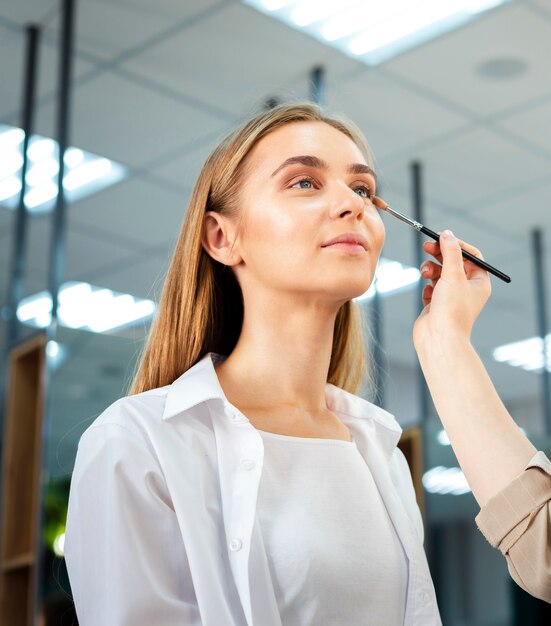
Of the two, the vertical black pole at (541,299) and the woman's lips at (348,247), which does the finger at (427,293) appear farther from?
the vertical black pole at (541,299)

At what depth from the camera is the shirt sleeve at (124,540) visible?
1.26 meters

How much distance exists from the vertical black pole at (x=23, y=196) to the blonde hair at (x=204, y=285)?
2.28m

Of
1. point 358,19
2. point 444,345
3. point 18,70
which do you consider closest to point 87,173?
point 18,70

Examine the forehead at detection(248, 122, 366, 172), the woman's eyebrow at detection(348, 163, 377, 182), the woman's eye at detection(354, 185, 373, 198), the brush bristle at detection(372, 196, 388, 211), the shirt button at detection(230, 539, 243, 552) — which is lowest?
the shirt button at detection(230, 539, 243, 552)

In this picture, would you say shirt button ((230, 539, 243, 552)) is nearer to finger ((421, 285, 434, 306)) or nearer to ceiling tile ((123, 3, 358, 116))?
finger ((421, 285, 434, 306))

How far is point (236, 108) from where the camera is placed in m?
4.58

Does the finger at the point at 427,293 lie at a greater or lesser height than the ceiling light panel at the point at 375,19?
lesser

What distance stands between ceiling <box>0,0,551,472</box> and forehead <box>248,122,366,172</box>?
1463mm

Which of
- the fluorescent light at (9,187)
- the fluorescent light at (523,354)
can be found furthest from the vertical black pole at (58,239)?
the fluorescent light at (523,354)

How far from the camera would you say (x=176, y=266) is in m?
1.72

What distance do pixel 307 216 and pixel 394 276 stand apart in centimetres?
503

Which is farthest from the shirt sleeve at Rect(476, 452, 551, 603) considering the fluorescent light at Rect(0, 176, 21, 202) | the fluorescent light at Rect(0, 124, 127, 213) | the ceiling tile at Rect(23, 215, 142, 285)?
the ceiling tile at Rect(23, 215, 142, 285)

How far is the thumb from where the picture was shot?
151 cm

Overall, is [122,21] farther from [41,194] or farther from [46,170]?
[41,194]
